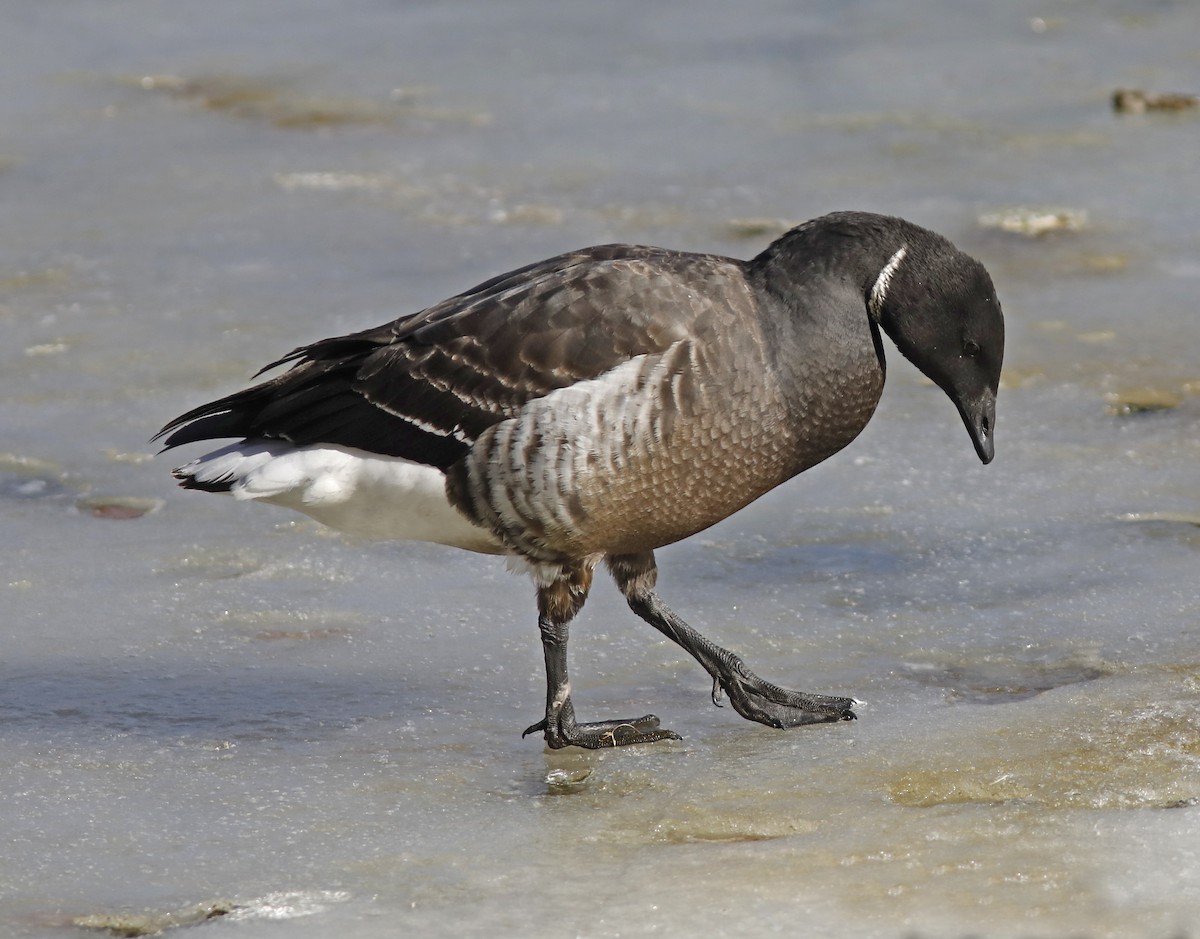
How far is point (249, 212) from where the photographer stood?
32.8 ft

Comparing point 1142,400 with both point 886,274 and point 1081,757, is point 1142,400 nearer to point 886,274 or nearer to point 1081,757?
point 886,274

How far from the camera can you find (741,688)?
16.9ft

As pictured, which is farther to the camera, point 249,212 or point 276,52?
point 276,52

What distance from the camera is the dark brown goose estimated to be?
4910mm

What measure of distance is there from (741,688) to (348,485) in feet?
4.29

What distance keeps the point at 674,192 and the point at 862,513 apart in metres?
4.02

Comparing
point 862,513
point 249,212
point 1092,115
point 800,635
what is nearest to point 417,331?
point 800,635

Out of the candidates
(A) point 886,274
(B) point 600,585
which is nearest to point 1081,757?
(A) point 886,274

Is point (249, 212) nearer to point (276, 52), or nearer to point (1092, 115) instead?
point (276, 52)

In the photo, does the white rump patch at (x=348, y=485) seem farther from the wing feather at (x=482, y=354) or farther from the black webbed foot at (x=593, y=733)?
the black webbed foot at (x=593, y=733)

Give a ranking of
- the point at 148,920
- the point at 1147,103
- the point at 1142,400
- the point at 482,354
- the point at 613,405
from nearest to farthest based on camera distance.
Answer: the point at 148,920, the point at 613,405, the point at 482,354, the point at 1142,400, the point at 1147,103

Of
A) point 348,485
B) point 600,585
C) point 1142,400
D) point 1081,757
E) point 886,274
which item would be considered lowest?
point 600,585

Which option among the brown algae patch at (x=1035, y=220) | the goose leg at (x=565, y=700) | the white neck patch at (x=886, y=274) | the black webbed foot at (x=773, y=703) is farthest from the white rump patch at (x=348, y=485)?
the brown algae patch at (x=1035, y=220)

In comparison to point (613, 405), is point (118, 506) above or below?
below
